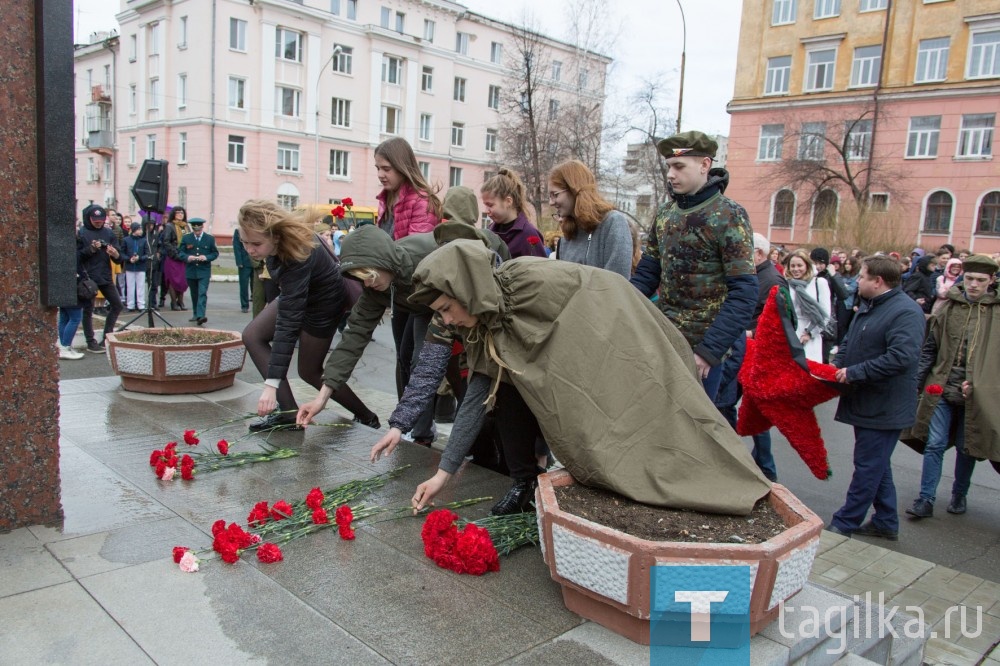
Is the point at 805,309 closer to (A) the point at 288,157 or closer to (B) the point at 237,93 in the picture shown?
(B) the point at 237,93

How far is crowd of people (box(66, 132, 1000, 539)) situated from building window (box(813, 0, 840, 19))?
31.7 m

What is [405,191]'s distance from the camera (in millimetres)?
5230

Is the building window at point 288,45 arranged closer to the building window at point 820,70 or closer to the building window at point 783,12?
the building window at point 783,12

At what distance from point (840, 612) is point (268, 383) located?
3.27 metres

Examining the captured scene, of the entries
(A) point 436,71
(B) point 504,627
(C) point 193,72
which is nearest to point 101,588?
(B) point 504,627

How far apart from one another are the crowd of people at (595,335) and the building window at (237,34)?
36.4m

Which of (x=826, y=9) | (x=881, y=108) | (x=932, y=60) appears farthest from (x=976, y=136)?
(x=826, y=9)

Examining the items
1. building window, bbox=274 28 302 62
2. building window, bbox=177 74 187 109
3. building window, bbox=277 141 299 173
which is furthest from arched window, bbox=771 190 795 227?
building window, bbox=177 74 187 109

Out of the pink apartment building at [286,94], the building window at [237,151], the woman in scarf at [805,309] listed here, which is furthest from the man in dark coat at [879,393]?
the building window at [237,151]

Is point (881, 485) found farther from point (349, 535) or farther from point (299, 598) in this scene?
point (299, 598)

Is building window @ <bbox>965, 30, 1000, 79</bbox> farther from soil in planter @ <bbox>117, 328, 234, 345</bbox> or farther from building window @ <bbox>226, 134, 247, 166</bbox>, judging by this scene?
soil in planter @ <bbox>117, 328, 234, 345</bbox>

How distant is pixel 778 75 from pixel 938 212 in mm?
9259

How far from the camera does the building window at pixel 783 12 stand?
1324 inches

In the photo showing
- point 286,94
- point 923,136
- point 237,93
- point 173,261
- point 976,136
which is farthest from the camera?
point 286,94
